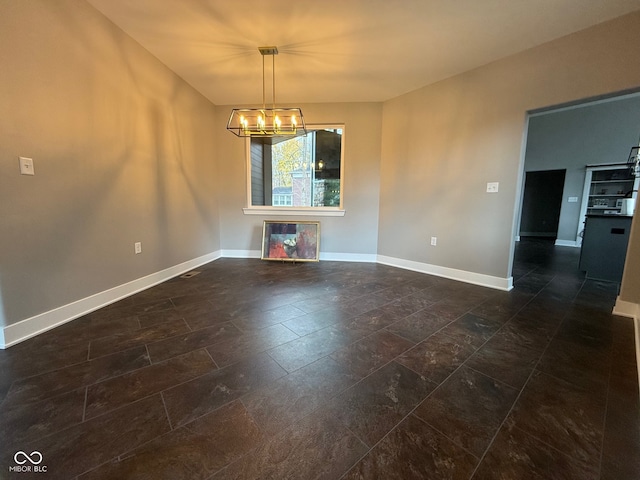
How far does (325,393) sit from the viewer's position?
133 cm

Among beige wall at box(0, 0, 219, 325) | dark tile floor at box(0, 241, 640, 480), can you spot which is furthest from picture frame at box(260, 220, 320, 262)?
dark tile floor at box(0, 241, 640, 480)

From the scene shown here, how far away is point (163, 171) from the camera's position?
3.05m

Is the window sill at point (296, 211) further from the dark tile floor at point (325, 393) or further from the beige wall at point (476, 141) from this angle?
the dark tile floor at point (325, 393)

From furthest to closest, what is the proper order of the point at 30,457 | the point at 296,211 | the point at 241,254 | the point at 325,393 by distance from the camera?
the point at 241,254
the point at 296,211
the point at 325,393
the point at 30,457

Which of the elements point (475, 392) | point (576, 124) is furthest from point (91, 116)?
point (576, 124)

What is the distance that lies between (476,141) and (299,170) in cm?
258

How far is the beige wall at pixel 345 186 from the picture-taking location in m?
4.05

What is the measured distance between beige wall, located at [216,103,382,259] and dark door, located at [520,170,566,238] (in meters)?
6.55

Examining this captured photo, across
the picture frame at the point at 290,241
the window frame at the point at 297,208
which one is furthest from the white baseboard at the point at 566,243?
the picture frame at the point at 290,241

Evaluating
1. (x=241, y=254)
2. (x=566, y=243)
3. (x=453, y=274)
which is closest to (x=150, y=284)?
(x=241, y=254)

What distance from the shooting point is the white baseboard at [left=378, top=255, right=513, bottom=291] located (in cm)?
300

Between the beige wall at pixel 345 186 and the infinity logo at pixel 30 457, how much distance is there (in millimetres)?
3503

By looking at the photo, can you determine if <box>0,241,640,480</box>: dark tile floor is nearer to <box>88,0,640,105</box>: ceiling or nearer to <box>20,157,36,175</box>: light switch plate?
<box>20,157,36,175</box>: light switch plate

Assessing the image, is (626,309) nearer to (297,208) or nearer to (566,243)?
(297,208)
